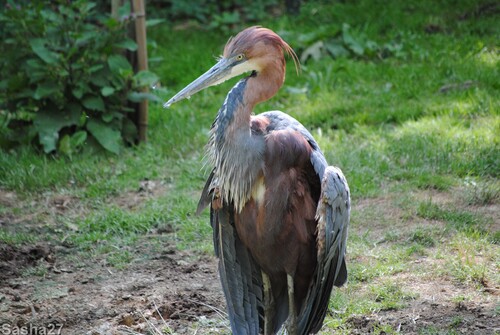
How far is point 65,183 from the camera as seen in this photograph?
6.89m

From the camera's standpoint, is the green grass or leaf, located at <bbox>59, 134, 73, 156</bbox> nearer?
the green grass

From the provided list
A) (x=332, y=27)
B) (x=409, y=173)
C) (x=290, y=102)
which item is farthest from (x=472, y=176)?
(x=332, y=27)

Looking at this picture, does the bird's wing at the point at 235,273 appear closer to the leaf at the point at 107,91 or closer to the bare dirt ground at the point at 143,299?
the bare dirt ground at the point at 143,299

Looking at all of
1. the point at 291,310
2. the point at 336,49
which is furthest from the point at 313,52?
the point at 291,310

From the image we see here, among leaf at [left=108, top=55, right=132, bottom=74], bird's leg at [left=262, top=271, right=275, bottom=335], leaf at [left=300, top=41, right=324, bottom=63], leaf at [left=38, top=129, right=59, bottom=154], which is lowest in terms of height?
bird's leg at [left=262, top=271, right=275, bottom=335]

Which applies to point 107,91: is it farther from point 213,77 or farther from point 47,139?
point 213,77

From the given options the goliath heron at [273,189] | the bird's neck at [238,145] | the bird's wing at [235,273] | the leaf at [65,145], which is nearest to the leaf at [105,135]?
the leaf at [65,145]

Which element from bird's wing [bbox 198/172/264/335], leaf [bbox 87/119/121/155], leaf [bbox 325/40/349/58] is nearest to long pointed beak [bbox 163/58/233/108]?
bird's wing [bbox 198/172/264/335]

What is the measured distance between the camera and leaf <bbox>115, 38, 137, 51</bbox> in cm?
733

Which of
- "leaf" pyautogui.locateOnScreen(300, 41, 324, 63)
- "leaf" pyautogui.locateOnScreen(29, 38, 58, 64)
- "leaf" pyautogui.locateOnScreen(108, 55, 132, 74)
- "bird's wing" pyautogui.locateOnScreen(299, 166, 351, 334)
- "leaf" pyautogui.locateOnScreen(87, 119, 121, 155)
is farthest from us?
"leaf" pyautogui.locateOnScreen(300, 41, 324, 63)

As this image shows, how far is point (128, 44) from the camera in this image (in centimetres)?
736

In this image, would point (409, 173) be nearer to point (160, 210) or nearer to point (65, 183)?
point (160, 210)

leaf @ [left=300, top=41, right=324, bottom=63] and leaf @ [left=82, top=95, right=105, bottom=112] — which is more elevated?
leaf @ [left=300, top=41, right=324, bottom=63]

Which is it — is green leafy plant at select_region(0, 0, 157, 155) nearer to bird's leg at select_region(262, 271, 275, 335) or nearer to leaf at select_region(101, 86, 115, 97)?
leaf at select_region(101, 86, 115, 97)
